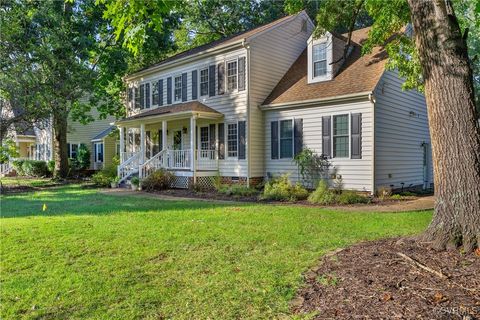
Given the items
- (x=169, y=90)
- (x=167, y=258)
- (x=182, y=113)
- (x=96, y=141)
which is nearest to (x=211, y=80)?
(x=182, y=113)

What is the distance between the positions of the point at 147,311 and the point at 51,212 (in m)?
6.96

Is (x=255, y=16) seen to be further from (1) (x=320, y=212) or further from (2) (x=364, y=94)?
(1) (x=320, y=212)

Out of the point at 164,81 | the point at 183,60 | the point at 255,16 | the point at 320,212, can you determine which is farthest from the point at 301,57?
the point at 255,16

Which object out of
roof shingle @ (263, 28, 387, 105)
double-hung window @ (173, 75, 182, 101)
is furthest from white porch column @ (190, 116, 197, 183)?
double-hung window @ (173, 75, 182, 101)

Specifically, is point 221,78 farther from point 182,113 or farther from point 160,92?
point 160,92

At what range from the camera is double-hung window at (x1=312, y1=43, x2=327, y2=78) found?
14602 millimetres

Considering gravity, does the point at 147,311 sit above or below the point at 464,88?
below

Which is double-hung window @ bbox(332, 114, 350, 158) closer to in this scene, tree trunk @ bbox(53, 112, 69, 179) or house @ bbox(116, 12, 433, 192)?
house @ bbox(116, 12, 433, 192)

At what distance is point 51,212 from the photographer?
9281mm

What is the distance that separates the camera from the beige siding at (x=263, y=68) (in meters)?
15.4

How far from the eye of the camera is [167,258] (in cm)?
513

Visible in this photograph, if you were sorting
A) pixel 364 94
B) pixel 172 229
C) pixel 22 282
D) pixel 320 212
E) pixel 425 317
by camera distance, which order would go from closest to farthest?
1. pixel 425 317
2. pixel 22 282
3. pixel 172 229
4. pixel 320 212
5. pixel 364 94

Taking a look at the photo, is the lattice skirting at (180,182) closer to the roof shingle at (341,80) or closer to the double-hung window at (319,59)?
the roof shingle at (341,80)

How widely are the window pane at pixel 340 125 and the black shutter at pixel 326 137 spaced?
0.58 ft
